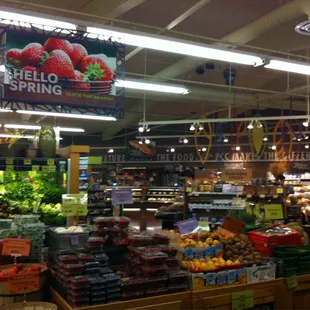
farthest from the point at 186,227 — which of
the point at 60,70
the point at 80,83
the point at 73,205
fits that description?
the point at 60,70

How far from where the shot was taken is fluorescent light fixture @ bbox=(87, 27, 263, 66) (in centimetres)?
384

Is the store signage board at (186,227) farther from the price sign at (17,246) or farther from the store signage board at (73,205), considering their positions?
the price sign at (17,246)

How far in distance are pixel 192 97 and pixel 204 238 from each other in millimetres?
8430

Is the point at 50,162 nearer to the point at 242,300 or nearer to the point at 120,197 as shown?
the point at 120,197

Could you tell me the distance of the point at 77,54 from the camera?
4125 millimetres

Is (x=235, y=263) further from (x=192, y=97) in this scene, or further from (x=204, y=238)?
(x=192, y=97)

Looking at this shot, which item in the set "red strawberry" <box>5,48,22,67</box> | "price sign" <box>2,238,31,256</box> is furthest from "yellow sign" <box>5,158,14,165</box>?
"price sign" <box>2,238,31,256</box>

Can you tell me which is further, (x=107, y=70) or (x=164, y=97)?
(x=164, y=97)

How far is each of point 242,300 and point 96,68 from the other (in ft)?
9.18

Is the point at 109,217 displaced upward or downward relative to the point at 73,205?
downward

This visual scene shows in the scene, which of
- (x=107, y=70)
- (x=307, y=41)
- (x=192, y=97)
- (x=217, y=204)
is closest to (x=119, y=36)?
(x=107, y=70)

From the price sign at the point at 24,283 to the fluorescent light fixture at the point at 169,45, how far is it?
242 cm

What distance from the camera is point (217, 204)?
10219 mm

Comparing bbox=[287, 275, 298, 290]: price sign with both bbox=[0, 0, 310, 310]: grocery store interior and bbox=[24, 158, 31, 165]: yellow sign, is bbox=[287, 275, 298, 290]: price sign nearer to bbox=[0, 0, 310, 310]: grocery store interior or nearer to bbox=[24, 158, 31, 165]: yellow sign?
bbox=[0, 0, 310, 310]: grocery store interior
